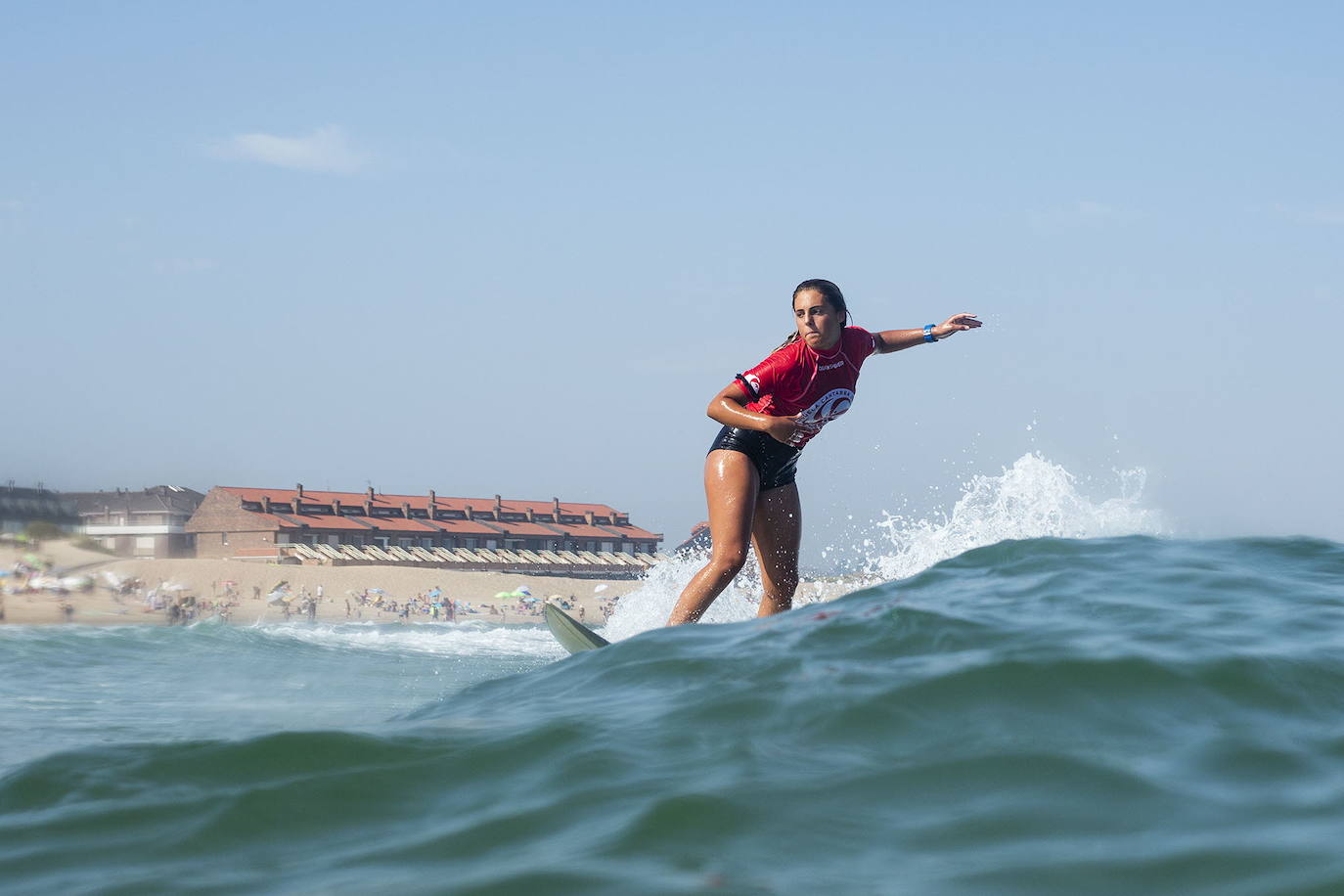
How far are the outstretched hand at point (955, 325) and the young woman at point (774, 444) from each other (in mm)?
615

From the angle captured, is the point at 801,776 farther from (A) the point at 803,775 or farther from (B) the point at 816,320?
(B) the point at 816,320

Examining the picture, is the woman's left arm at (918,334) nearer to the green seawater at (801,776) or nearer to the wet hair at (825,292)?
the wet hair at (825,292)

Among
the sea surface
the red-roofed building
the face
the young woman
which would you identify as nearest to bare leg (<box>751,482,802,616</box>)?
the young woman

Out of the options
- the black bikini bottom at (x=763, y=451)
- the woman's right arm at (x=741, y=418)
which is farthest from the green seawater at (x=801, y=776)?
the black bikini bottom at (x=763, y=451)

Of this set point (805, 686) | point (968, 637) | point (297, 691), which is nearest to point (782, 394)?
point (968, 637)

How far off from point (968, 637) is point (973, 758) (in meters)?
1.01

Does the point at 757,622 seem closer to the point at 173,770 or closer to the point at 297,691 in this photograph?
the point at 173,770

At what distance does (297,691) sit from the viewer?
6129mm

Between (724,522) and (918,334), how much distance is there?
5.57 ft

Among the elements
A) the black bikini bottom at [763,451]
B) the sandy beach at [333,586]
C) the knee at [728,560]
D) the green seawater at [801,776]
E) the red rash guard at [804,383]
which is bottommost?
the sandy beach at [333,586]

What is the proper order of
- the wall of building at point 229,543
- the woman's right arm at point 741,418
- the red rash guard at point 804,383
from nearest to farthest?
the woman's right arm at point 741,418 → the red rash guard at point 804,383 → the wall of building at point 229,543

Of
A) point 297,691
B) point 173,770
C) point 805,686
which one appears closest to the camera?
point 173,770

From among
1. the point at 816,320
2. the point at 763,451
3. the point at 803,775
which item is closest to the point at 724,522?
the point at 763,451

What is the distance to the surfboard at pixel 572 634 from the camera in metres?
5.56
